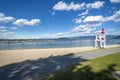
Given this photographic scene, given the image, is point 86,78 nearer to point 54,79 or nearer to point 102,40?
point 54,79

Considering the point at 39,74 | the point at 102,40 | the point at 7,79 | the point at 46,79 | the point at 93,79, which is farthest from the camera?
the point at 102,40

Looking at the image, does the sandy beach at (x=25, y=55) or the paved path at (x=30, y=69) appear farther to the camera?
the sandy beach at (x=25, y=55)

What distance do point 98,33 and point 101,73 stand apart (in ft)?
51.9

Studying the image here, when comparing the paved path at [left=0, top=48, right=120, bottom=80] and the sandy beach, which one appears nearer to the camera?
the paved path at [left=0, top=48, right=120, bottom=80]

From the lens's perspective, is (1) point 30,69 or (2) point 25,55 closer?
(1) point 30,69

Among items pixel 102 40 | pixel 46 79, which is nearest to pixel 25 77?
pixel 46 79

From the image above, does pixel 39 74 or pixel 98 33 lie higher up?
pixel 98 33

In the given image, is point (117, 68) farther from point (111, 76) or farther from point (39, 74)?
point (39, 74)

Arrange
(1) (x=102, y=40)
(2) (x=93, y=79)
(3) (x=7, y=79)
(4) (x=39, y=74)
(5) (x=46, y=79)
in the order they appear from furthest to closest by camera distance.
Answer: (1) (x=102, y=40) → (4) (x=39, y=74) → (3) (x=7, y=79) → (5) (x=46, y=79) → (2) (x=93, y=79)

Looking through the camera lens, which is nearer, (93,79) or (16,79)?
(93,79)

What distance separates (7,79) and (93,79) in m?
3.56

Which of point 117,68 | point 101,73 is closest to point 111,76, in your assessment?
point 101,73

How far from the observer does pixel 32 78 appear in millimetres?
7281

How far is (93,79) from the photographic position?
644 cm
